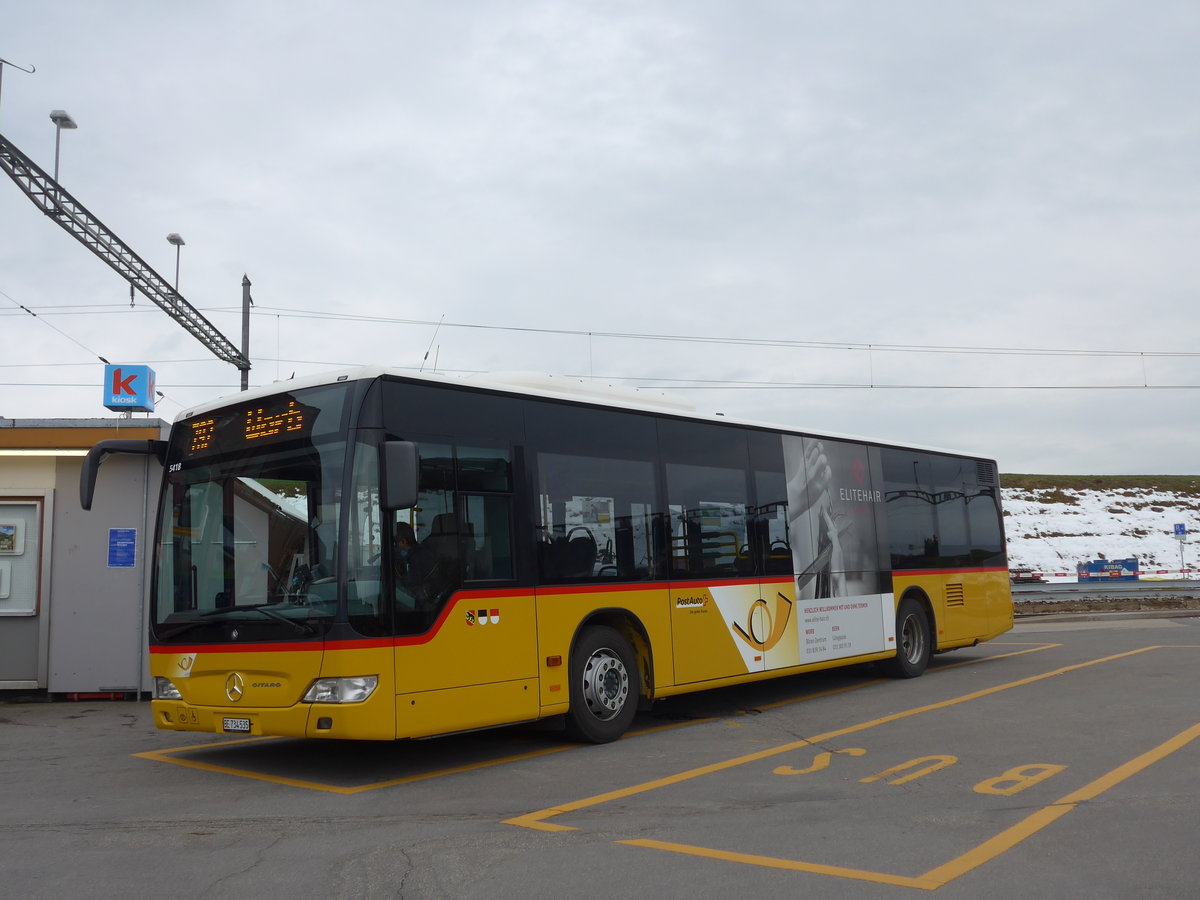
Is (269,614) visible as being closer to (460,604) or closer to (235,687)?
(235,687)

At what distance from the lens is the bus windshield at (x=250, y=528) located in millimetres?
7371

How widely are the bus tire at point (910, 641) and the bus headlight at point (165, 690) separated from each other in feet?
28.2

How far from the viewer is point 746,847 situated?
539cm

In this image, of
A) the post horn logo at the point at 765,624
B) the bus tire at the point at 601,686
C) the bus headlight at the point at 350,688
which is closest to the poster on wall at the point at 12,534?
the bus headlight at the point at 350,688

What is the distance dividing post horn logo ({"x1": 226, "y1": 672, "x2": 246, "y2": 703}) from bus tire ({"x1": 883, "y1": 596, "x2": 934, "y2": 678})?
8407 millimetres

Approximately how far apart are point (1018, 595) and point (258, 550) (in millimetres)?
25897

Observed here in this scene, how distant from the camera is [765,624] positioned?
10922mm

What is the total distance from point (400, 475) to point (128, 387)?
15895mm

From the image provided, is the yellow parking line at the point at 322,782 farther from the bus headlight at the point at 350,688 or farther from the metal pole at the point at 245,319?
the metal pole at the point at 245,319

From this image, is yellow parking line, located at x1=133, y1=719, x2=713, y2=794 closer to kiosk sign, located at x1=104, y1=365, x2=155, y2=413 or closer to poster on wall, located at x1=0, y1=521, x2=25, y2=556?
poster on wall, located at x1=0, y1=521, x2=25, y2=556

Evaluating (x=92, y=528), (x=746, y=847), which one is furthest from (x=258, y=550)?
(x=92, y=528)

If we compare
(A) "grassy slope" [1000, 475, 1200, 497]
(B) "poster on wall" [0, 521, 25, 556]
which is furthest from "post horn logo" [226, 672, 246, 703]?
(A) "grassy slope" [1000, 475, 1200, 497]

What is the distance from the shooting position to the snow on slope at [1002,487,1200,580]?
1964 inches

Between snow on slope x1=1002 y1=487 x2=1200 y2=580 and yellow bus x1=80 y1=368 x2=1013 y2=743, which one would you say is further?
snow on slope x1=1002 y1=487 x2=1200 y2=580
